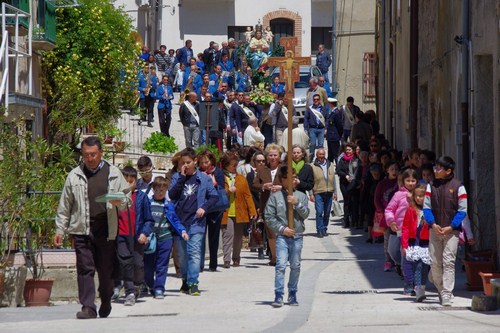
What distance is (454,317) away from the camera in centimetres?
1494

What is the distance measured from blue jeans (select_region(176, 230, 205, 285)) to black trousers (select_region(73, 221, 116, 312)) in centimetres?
300

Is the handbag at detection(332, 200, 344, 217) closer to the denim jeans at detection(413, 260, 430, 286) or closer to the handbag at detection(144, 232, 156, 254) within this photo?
the handbag at detection(144, 232, 156, 254)

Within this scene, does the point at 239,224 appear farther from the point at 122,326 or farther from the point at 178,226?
the point at 122,326

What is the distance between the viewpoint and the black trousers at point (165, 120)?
39938 millimetres

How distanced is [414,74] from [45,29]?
7763mm

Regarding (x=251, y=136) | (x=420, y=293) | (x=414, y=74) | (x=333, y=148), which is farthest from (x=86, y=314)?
(x=333, y=148)

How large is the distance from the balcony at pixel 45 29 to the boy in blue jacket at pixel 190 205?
11.2 meters

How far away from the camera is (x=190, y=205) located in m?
18.3

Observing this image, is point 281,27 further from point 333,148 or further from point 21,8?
point 21,8

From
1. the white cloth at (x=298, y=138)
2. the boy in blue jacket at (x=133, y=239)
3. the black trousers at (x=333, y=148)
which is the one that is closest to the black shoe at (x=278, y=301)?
the boy in blue jacket at (x=133, y=239)

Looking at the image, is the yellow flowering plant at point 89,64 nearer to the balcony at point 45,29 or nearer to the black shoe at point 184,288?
the balcony at point 45,29

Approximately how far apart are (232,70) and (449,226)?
29.2 meters

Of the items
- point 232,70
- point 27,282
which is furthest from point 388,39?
point 27,282

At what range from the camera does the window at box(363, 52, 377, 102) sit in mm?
47969
